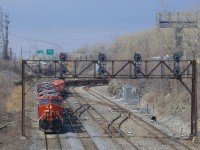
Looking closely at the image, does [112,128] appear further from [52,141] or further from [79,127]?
[52,141]

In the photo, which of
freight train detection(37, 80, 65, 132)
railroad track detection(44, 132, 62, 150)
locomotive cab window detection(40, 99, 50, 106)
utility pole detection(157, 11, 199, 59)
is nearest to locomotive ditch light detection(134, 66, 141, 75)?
freight train detection(37, 80, 65, 132)

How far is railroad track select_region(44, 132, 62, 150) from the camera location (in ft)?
81.5

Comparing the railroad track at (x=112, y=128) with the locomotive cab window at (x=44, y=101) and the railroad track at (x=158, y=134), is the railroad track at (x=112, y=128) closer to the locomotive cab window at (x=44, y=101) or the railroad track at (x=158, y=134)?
the railroad track at (x=158, y=134)

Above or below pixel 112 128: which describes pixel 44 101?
above

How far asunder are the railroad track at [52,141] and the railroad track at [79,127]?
131 centimetres

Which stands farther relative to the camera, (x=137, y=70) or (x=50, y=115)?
(x=50, y=115)

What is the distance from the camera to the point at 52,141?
1062 inches

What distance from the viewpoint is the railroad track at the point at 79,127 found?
2564 cm

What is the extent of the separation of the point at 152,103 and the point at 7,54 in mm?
54658

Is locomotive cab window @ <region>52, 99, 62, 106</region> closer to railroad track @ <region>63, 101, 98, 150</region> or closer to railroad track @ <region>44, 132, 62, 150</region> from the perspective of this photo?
railroad track @ <region>63, 101, 98, 150</region>

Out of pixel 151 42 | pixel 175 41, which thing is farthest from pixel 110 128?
pixel 151 42

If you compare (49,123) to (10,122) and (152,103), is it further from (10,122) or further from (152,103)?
(152,103)

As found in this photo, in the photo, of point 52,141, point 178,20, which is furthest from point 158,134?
point 178,20

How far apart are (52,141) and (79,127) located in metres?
6.04
